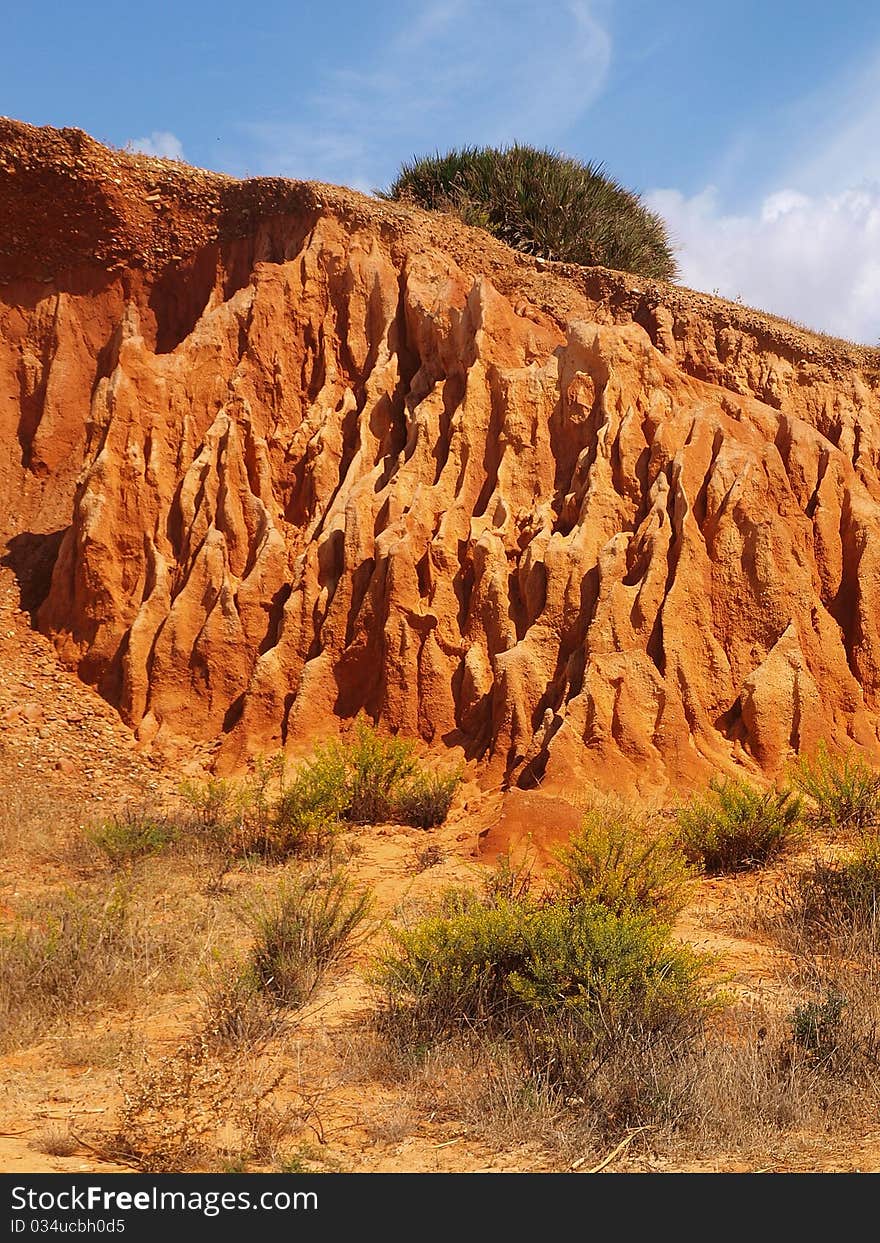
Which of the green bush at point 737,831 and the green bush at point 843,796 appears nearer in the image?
the green bush at point 737,831

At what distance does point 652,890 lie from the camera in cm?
Result: 775

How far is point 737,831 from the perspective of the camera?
9180 mm

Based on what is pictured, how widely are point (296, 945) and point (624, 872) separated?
2.41 m

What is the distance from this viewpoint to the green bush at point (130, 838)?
374 inches

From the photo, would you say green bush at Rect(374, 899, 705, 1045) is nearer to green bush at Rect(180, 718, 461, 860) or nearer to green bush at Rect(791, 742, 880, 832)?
green bush at Rect(180, 718, 461, 860)

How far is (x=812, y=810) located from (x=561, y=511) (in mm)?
4760

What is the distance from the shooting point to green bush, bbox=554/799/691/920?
7488mm

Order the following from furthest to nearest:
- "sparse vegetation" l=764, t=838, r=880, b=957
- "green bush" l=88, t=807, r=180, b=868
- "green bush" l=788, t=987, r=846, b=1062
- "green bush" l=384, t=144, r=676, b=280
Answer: "green bush" l=384, t=144, r=676, b=280, "green bush" l=88, t=807, r=180, b=868, "sparse vegetation" l=764, t=838, r=880, b=957, "green bush" l=788, t=987, r=846, b=1062

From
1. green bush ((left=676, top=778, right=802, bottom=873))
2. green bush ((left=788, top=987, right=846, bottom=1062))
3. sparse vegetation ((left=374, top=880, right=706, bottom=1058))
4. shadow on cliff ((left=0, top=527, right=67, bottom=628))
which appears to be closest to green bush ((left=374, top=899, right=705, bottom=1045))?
sparse vegetation ((left=374, top=880, right=706, bottom=1058))

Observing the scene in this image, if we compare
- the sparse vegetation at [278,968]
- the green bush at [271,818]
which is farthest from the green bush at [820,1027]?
the green bush at [271,818]

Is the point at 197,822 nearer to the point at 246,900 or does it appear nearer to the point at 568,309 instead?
the point at 246,900

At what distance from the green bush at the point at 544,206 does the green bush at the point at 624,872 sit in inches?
503

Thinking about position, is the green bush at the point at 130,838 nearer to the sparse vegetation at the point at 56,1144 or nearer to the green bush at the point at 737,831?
the green bush at the point at 737,831

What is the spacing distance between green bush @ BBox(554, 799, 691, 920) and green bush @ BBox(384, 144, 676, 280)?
1277 cm
